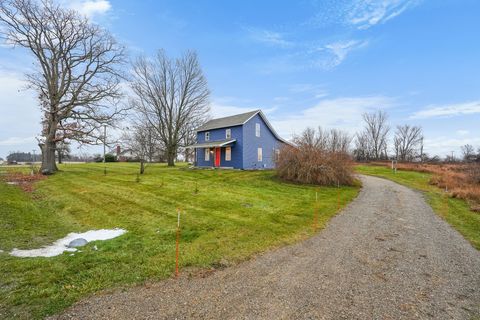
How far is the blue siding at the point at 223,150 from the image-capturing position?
2516cm

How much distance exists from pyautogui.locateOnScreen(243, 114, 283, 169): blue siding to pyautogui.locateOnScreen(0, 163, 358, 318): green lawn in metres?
11.8

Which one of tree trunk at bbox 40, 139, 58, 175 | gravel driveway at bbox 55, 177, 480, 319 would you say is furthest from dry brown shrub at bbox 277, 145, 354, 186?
tree trunk at bbox 40, 139, 58, 175

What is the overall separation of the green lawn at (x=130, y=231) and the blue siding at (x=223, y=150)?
11.7m

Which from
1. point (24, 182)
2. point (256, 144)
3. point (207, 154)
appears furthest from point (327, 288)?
point (207, 154)

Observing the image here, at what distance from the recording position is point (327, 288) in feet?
13.1

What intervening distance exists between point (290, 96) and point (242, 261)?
27.3 metres

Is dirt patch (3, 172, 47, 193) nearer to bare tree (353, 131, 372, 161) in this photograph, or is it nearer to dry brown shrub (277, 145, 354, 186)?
dry brown shrub (277, 145, 354, 186)

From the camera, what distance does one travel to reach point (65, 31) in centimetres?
1933

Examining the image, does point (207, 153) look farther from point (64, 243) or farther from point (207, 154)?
point (64, 243)

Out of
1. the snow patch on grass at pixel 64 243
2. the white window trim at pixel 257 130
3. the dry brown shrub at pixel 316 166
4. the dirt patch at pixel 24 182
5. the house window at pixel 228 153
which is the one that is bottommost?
the snow patch on grass at pixel 64 243

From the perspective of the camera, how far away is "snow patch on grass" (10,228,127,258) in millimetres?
5147

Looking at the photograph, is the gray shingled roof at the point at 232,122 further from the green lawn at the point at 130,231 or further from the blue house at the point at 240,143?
the green lawn at the point at 130,231

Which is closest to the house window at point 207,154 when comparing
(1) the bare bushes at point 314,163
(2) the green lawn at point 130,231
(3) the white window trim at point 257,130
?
(3) the white window trim at point 257,130

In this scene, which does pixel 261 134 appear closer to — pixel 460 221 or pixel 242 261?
pixel 460 221
